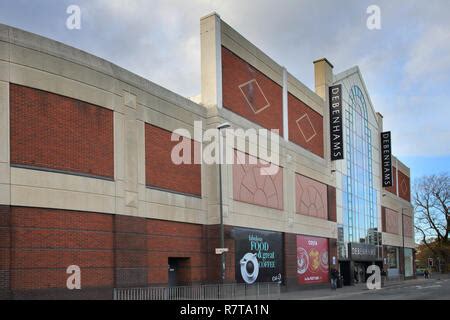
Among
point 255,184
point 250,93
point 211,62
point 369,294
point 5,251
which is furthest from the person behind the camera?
point 369,294

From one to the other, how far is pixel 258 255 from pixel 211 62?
41.3ft

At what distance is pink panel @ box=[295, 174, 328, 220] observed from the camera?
40312 millimetres

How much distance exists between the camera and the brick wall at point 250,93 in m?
31.8

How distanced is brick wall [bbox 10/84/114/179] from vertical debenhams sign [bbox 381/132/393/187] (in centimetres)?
4585

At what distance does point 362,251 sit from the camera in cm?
5216

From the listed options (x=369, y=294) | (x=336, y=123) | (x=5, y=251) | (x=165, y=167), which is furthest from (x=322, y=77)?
(x=5, y=251)

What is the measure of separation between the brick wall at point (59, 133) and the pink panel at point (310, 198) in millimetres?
19994

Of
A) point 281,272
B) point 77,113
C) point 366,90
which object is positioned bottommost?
point 281,272

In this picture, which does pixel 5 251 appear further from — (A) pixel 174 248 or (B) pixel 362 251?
(B) pixel 362 251

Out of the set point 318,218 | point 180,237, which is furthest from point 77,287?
point 318,218

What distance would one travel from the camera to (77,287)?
2138cm

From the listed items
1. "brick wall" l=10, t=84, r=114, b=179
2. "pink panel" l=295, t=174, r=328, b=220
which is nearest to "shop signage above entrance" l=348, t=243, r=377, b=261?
"pink panel" l=295, t=174, r=328, b=220

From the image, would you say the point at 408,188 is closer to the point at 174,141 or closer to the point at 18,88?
the point at 174,141
